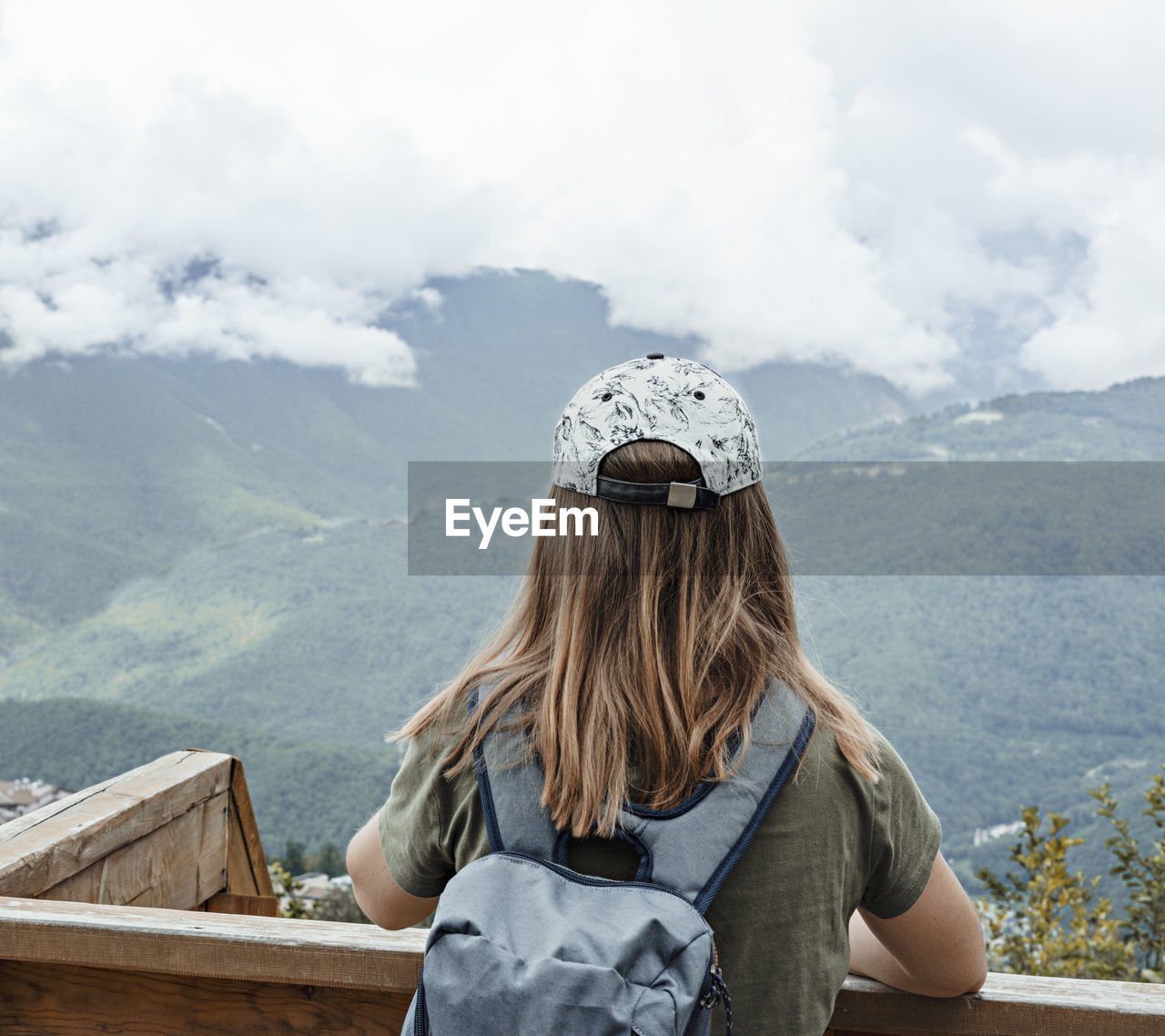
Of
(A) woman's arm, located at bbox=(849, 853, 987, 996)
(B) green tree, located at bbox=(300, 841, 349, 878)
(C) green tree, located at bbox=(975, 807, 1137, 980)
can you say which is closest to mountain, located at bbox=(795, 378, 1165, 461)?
(B) green tree, located at bbox=(300, 841, 349, 878)

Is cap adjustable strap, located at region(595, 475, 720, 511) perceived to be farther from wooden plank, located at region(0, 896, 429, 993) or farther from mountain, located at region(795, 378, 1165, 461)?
mountain, located at region(795, 378, 1165, 461)

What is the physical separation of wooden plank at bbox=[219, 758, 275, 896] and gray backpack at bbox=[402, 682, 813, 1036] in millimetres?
1058

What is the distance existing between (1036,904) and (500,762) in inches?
96.5

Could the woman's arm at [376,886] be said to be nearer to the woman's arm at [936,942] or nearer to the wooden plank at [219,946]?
the wooden plank at [219,946]

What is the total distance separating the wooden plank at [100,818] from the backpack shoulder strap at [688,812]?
774mm

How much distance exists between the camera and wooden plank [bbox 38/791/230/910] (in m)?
1.34

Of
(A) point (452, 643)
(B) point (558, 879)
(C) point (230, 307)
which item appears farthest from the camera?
(C) point (230, 307)

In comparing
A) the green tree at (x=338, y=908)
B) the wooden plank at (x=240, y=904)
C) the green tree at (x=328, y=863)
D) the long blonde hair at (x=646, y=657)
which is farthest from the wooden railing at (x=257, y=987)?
the green tree at (x=328, y=863)

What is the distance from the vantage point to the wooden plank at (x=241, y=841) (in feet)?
5.60

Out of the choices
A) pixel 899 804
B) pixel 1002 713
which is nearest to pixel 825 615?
pixel 1002 713

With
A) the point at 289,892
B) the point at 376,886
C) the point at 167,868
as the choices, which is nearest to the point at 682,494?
the point at 376,886

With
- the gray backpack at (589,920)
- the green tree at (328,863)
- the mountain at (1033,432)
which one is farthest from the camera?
the mountain at (1033,432)

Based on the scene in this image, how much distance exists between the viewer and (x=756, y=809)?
2.42 ft

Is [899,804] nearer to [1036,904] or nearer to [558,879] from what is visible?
[558,879]
